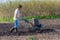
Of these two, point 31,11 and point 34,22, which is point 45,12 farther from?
point 34,22

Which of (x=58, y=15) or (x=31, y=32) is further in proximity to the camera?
(x=58, y=15)

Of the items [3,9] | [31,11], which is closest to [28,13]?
[31,11]

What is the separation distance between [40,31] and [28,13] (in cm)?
963

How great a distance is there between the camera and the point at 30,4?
26.5 metres

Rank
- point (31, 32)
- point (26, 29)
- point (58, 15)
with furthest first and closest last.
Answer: point (58, 15) < point (26, 29) < point (31, 32)

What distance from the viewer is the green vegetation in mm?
25547

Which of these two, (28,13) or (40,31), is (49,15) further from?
(40,31)

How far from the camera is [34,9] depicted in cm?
2617

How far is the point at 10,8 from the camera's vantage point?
1022 inches

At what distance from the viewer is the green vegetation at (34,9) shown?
25.5 metres

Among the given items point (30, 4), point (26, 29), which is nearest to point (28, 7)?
point (30, 4)

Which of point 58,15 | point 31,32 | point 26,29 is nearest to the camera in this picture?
point 31,32

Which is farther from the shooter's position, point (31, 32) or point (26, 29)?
point (26, 29)

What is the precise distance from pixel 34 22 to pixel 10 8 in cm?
986
